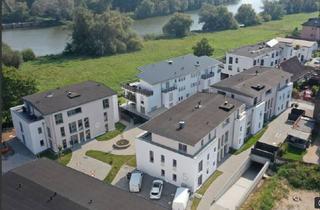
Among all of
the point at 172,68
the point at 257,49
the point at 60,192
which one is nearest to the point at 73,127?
the point at 60,192

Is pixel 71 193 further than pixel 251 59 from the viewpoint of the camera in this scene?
No

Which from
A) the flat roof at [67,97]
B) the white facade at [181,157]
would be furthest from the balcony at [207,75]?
the white facade at [181,157]

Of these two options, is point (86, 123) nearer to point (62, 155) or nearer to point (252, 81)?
point (62, 155)

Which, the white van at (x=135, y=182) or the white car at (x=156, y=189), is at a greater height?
the white van at (x=135, y=182)

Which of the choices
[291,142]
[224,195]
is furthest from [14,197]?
[291,142]

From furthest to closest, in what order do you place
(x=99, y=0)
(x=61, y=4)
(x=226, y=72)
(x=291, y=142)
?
(x=99, y=0) → (x=61, y=4) → (x=226, y=72) → (x=291, y=142)

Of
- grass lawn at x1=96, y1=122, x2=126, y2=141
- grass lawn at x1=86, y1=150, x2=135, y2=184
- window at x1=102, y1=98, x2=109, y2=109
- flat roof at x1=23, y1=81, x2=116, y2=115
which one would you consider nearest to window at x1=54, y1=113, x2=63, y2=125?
flat roof at x1=23, y1=81, x2=116, y2=115

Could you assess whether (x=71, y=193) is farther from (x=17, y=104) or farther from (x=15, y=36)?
(x=15, y=36)

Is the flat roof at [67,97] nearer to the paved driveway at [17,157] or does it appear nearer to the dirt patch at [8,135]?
the paved driveway at [17,157]
